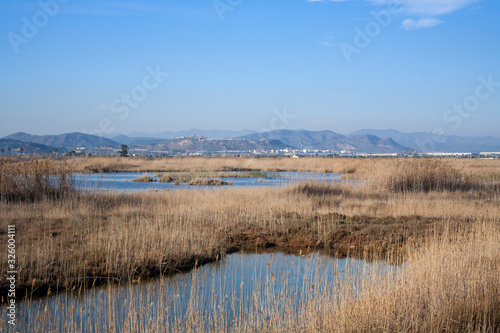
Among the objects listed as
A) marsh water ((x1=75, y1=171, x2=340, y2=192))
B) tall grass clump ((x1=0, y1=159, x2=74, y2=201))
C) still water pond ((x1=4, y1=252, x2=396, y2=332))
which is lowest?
still water pond ((x1=4, y1=252, x2=396, y2=332))

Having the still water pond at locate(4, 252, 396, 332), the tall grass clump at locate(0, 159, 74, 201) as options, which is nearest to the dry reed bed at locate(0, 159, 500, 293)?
the tall grass clump at locate(0, 159, 74, 201)

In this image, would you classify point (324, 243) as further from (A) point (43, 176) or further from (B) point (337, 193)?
(A) point (43, 176)

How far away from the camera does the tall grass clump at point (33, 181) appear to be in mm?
15445

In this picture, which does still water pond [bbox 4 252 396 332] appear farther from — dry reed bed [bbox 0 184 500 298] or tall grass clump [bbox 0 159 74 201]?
tall grass clump [bbox 0 159 74 201]

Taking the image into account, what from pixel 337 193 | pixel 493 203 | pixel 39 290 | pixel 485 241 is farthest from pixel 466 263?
pixel 337 193

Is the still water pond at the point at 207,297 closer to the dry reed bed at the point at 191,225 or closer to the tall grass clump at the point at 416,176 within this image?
the dry reed bed at the point at 191,225

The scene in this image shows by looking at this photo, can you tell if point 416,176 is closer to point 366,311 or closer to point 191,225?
point 191,225

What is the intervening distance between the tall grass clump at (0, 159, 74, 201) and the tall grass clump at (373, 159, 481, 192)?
51.7 ft

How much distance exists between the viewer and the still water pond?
21.0 ft

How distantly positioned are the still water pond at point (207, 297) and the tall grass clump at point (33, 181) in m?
8.43

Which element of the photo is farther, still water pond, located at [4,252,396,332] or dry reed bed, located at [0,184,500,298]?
dry reed bed, located at [0,184,500,298]

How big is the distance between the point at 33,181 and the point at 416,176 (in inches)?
729

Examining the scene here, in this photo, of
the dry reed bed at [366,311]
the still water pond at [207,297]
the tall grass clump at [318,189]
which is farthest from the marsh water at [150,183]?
the dry reed bed at [366,311]

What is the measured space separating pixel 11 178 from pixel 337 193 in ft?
47.1
